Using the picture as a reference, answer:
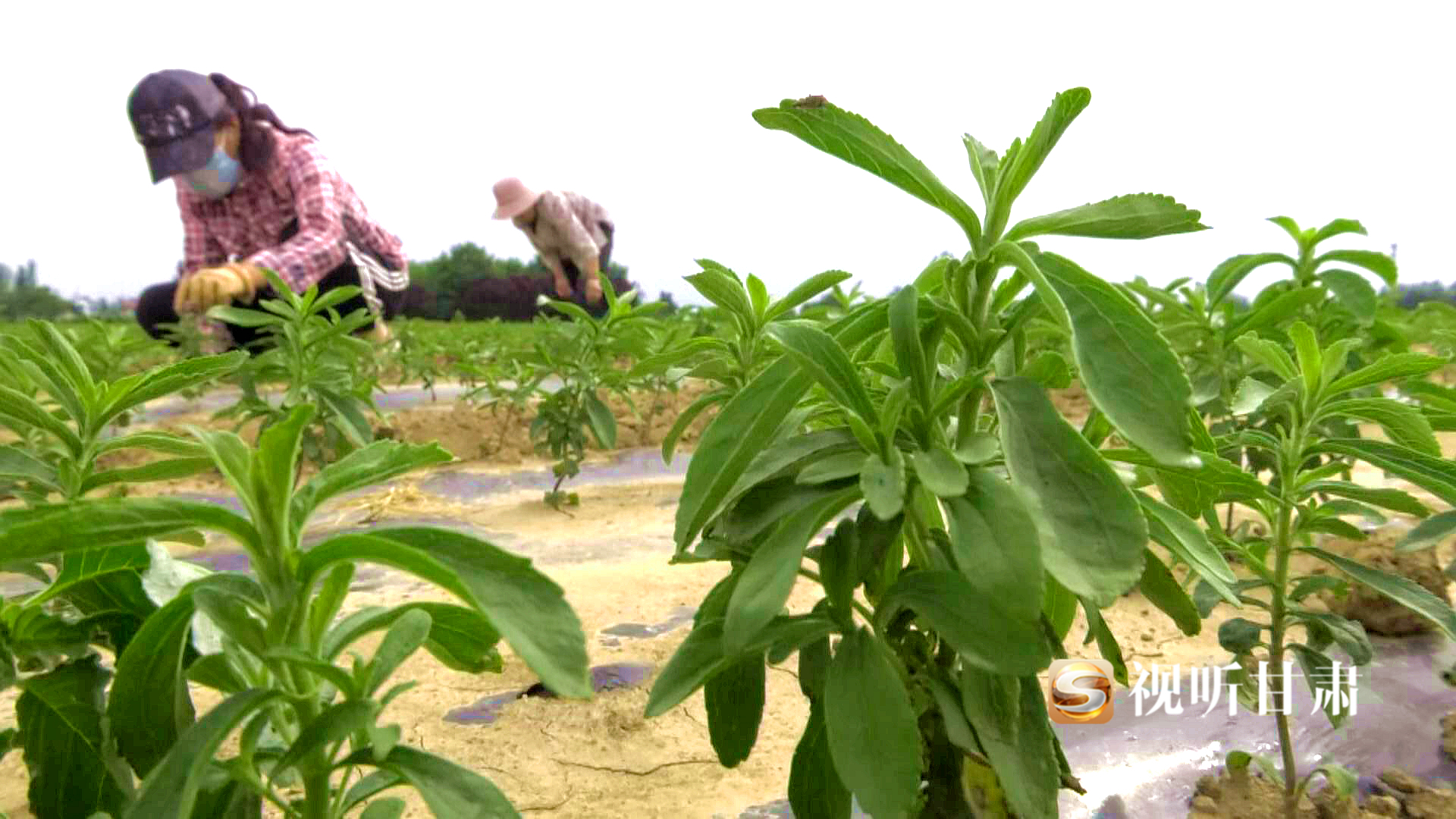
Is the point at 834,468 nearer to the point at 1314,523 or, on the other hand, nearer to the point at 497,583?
the point at 497,583

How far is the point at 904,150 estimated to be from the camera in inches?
39.6

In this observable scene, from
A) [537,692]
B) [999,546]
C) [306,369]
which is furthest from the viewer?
[306,369]

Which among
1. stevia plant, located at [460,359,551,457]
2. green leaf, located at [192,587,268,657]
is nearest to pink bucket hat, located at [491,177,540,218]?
stevia plant, located at [460,359,551,457]

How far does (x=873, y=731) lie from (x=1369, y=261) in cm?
232

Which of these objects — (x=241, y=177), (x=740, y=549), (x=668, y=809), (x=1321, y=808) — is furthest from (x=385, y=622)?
(x=241, y=177)

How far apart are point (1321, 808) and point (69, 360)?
6.82 feet

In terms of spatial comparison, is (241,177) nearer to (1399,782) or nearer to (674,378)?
(674,378)

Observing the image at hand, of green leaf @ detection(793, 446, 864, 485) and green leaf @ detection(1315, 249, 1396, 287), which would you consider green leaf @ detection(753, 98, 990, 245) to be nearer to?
green leaf @ detection(793, 446, 864, 485)

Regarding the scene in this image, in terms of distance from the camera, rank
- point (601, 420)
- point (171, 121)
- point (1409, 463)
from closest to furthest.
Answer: point (1409, 463), point (601, 420), point (171, 121)

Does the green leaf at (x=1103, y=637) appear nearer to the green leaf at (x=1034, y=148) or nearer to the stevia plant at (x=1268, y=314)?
the green leaf at (x=1034, y=148)

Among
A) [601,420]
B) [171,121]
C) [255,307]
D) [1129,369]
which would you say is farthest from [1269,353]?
[255,307]

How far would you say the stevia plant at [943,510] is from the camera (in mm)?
842

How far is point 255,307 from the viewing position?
213 inches

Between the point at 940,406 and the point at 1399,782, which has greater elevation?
the point at 940,406
